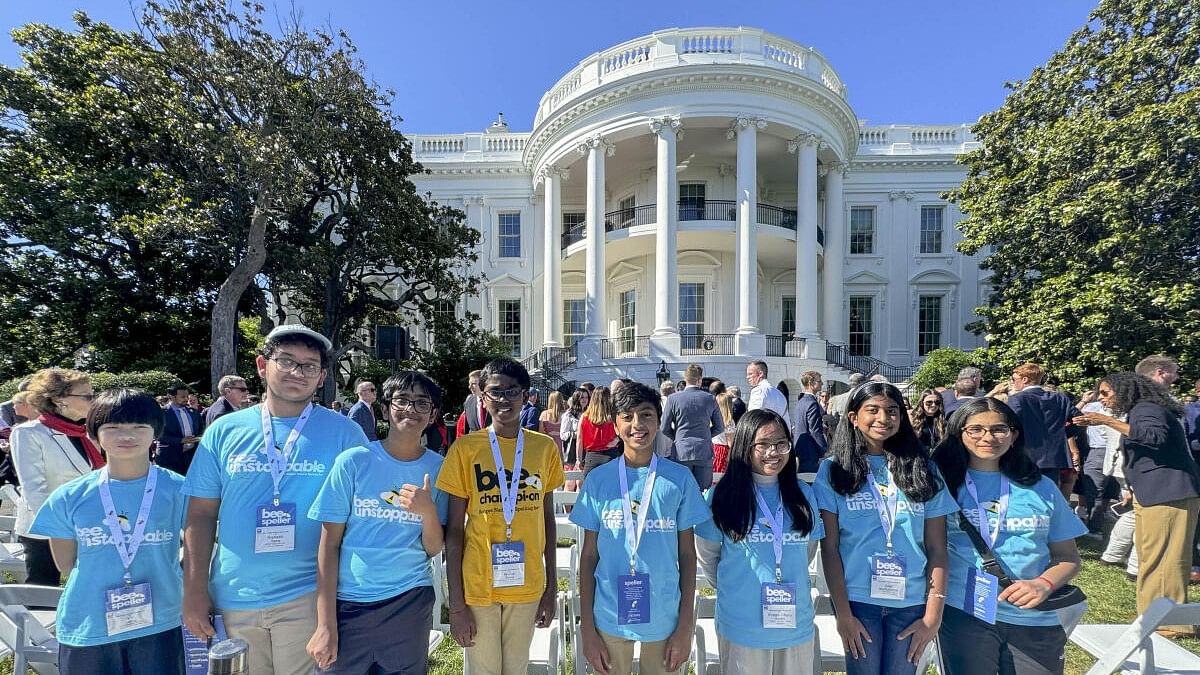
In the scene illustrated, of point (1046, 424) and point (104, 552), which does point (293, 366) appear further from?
point (1046, 424)

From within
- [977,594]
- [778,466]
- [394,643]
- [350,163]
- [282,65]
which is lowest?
[394,643]

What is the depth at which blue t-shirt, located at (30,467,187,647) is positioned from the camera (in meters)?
1.96

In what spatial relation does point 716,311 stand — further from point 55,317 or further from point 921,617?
point 55,317

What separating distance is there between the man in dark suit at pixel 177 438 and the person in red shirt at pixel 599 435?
4.29 m

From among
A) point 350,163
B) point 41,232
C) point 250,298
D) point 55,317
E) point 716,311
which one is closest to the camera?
point 41,232

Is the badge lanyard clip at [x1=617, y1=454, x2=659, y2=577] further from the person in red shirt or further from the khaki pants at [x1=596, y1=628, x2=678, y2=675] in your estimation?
the person in red shirt

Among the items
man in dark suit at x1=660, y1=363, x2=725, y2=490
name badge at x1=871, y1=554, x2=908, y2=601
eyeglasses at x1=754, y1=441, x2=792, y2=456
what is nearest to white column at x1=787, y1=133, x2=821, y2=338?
man in dark suit at x1=660, y1=363, x2=725, y2=490

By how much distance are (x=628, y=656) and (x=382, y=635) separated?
3.54 feet

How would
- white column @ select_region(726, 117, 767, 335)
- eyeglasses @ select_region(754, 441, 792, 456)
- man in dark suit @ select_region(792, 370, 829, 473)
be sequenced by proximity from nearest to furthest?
eyeglasses @ select_region(754, 441, 792, 456) < man in dark suit @ select_region(792, 370, 829, 473) < white column @ select_region(726, 117, 767, 335)

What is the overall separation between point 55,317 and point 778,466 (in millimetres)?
19266

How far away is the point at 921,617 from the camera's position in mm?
2160

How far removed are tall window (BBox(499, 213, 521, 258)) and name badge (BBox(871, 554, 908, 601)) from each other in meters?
19.8

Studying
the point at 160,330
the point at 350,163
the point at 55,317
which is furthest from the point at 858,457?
the point at 55,317

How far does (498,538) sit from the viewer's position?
220cm
